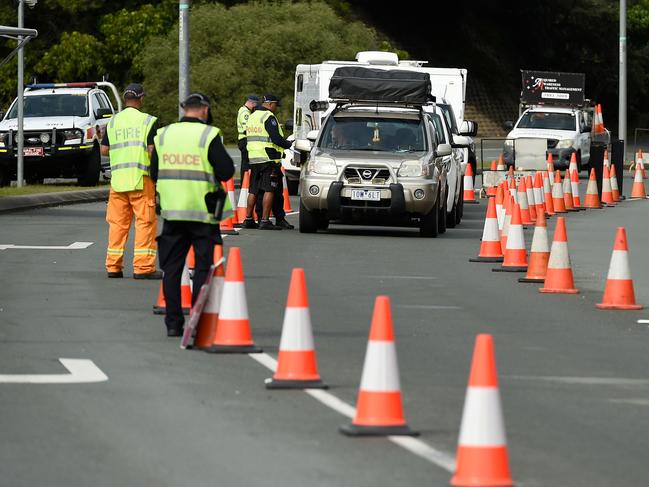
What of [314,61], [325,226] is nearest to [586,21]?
[314,61]

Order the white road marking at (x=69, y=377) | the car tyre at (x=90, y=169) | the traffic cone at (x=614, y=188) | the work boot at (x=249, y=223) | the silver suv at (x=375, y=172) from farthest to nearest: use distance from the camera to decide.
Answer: the car tyre at (x=90, y=169), the traffic cone at (x=614, y=188), the work boot at (x=249, y=223), the silver suv at (x=375, y=172), the white road marking at (x=69, y=377)

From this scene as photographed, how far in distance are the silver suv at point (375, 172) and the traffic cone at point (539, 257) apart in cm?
548

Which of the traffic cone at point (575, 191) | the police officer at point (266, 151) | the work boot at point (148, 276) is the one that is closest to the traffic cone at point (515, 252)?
the work boot at point (148, 276)

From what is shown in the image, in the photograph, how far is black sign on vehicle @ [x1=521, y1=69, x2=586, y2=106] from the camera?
47.8 m

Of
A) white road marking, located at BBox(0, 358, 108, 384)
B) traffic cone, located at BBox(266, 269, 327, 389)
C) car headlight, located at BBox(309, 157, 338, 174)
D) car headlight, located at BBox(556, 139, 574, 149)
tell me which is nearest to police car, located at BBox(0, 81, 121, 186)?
car headlight, located at BBox(309, 157, 338, 174)

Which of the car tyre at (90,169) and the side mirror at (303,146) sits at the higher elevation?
the side mirror at (303,146)

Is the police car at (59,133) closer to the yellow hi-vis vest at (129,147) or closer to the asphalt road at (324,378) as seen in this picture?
the asphalt road at (324,378)

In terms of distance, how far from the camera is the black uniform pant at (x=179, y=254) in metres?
12.5

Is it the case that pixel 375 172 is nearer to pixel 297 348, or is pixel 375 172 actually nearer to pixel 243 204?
pixel 243 204

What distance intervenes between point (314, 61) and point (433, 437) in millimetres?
49368

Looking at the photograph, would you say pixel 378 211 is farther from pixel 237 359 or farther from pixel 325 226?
pixel 237 359

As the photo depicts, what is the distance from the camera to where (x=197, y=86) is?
57188mm

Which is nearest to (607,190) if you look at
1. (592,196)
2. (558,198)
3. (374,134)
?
(592,196)

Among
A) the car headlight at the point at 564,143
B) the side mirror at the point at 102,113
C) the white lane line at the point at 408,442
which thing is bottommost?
the white lane line at the point at 408,442
